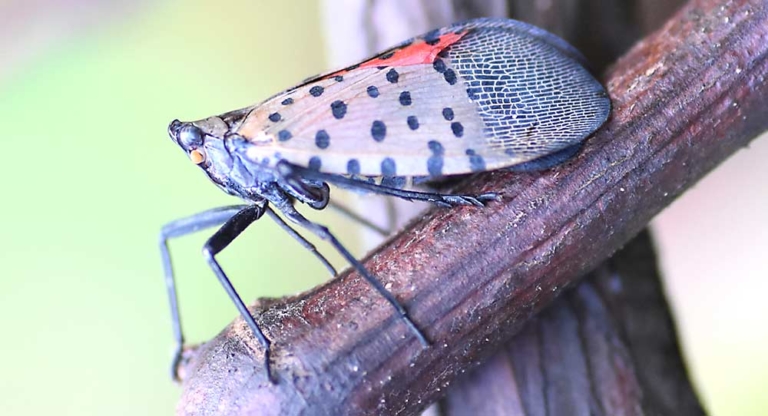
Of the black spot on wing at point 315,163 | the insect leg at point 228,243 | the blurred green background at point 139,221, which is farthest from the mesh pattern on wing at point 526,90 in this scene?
the blurred green background at point 139,221

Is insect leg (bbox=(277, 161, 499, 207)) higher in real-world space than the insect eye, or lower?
lower

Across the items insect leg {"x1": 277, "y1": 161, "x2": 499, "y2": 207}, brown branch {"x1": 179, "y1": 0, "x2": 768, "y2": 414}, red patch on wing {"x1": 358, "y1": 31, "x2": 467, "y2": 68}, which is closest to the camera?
brown branch {"x1": 179, "y1": 0, "x2": 768, "y2": 414}

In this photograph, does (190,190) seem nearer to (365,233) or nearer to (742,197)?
(365,233)

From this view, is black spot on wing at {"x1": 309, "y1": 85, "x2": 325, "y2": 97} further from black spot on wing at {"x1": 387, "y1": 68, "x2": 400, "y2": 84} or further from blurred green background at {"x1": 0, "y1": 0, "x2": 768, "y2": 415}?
blurred green background at {"x1": 0, "y1": 0, "x2": 768, "y2": 415}

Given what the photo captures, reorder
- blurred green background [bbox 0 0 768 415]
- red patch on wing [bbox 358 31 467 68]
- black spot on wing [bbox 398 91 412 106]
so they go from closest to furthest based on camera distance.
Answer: black spot on wing [bbox 398 91 412 106], red patch on wing [bbox 358 31 467 68], blurred green background [bbox 0 0 768 415]

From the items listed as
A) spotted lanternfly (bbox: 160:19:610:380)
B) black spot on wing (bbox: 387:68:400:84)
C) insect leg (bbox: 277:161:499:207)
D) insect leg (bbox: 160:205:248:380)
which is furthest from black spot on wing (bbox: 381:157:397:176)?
insect leg (bbox: 160:205:248:380)

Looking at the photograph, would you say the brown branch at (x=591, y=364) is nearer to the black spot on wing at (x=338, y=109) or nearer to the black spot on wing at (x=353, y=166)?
the black spot on wing at (x=353, y=166)

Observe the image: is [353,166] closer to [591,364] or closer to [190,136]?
[190,136]

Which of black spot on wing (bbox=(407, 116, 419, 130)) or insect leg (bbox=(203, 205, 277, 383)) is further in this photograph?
black spot on wing (bbox=(407, 116, 419, 130))
